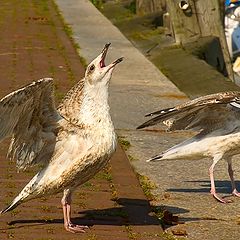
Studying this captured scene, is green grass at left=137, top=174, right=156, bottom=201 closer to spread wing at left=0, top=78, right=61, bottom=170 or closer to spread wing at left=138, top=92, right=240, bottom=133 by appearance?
spread wing at left=138, top=92, right=240, bottom=133

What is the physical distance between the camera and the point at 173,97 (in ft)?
36.8

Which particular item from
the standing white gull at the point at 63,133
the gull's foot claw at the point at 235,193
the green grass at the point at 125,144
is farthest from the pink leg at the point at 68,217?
the green grass at the point at 125,144

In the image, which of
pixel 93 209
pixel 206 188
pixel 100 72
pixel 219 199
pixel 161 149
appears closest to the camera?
pixel 100 72

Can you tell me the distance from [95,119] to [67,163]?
13.5 inches

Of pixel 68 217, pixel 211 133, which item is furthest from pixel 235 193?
pixel 68 217

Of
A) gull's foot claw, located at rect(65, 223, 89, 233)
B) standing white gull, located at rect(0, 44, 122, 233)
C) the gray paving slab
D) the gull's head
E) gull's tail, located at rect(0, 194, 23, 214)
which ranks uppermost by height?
the gull's head

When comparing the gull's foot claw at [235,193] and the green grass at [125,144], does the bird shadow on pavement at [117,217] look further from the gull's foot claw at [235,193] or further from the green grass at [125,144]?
the green grass at [125,144]

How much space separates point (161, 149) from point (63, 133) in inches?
100

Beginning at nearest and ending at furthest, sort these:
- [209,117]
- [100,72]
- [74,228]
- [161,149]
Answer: [100,72] → [74,228] → [209,117] → [161,149]

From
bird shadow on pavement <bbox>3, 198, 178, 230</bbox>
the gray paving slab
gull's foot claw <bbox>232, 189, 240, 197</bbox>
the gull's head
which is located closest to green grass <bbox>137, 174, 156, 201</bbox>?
the gray paving slab

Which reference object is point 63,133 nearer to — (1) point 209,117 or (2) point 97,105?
(2) point 97,105

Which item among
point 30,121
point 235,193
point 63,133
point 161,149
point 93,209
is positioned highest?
point 30,121

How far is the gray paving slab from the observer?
6.77m

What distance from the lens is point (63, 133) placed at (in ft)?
20.8
